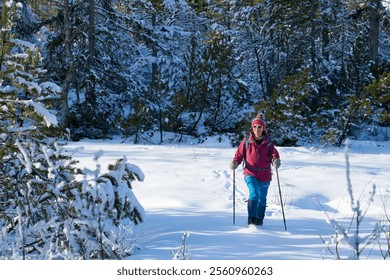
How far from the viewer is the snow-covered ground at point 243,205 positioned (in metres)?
4.74

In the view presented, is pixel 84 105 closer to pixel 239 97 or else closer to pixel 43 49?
pixel 43 49

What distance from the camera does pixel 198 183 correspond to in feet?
29.1

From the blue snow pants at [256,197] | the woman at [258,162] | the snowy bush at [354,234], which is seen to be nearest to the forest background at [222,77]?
the woman at [258,162]

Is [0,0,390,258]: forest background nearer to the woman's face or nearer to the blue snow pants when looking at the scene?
the woman's face

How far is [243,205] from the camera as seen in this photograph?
7699mm

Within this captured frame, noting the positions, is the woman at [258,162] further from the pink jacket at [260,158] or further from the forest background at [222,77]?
the forest background at [222,77]

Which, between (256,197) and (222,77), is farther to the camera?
(222,77)

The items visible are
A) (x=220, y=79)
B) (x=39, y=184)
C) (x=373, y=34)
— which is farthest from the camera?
(x=373, y=34)

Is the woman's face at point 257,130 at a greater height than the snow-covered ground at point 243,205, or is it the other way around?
the woman's face at point 257,130

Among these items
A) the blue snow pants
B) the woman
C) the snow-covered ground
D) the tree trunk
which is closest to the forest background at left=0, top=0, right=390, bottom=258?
the tree trunk

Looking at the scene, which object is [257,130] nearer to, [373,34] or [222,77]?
[222,77]

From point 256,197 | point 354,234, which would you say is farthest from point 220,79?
point 354,234

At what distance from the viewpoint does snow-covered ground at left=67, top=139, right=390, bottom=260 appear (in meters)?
4.74

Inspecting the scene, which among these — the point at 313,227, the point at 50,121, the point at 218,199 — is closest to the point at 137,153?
the point at 218,199
